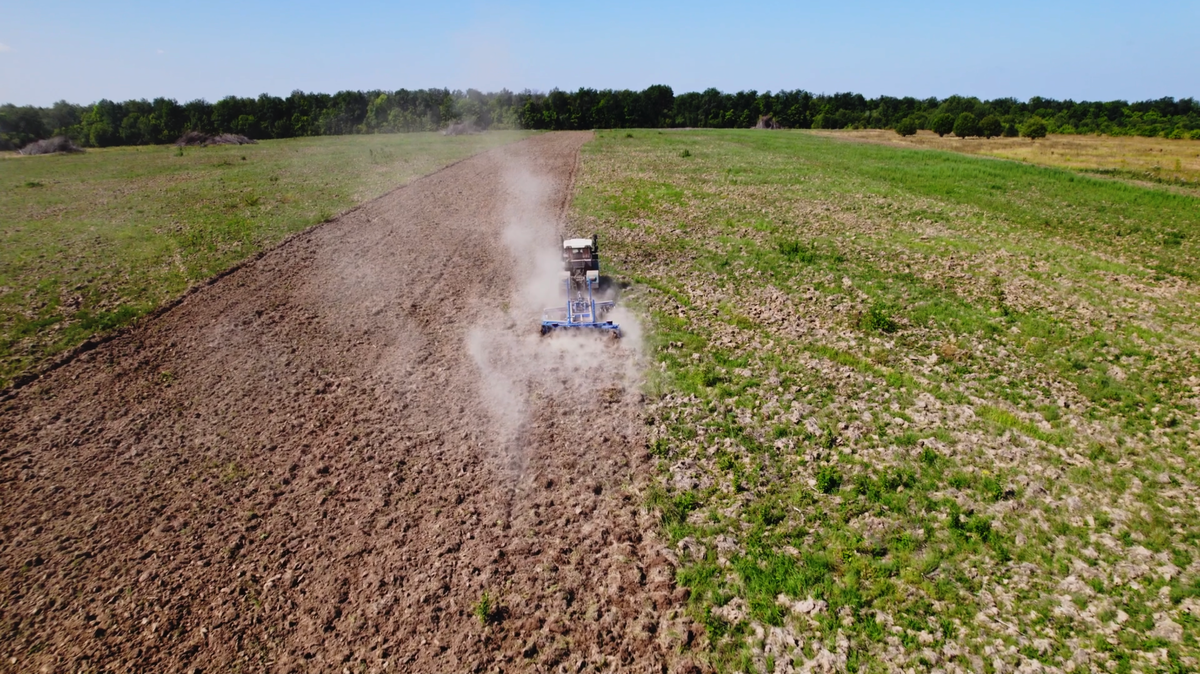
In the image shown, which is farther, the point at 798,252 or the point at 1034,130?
the point at 1034,130

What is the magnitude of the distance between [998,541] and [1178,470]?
4.36 meters

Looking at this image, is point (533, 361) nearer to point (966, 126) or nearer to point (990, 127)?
point (966, 126)

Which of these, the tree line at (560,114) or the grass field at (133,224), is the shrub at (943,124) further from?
the grass field at (133,224)

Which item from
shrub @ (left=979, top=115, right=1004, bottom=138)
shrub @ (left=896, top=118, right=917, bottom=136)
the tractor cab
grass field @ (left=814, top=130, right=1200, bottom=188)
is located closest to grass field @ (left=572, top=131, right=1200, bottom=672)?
the tractor cab

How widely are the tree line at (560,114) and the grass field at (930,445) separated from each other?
82.6 meters

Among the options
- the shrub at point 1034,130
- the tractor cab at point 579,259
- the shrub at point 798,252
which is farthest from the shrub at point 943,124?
the tractor cab at point 579,259

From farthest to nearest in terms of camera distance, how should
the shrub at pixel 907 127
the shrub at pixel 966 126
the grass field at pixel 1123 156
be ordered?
the shrub at pixel 907 127 < the shrub at pixel 966 126 < the grass field at pixel 1123 156

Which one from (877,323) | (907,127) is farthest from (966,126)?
(877,323)

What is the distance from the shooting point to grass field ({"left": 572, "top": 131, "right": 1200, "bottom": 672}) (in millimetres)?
6785

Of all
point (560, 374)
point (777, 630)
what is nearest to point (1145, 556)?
point (777, 630)

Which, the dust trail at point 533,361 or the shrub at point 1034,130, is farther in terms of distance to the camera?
the shrub at point 1034,130

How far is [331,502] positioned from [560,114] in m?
117

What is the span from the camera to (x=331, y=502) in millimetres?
8945

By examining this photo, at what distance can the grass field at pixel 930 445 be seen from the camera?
6.79m
